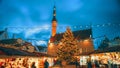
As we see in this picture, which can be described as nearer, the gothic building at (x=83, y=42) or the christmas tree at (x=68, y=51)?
the christmas tree at (x=68, y=51)

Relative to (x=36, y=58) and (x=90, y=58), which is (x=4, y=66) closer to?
(x=36, y=58)

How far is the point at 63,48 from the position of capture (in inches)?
1364

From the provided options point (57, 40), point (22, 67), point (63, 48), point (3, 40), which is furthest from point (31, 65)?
point (57, 40)

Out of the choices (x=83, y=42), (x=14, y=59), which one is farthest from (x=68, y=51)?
(x=83, y=42)

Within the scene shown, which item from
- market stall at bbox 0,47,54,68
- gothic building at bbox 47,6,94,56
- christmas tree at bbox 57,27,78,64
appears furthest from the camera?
gothic building at bbox 47,6,94,56

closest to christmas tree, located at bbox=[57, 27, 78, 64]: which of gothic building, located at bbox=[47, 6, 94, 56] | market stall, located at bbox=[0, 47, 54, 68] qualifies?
market stall, located at bbox=[0, 47, 54, 68]

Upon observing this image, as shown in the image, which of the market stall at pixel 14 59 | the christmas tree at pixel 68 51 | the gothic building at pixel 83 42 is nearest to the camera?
the market stall at pixel 14 59

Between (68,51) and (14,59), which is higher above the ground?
(68,51)

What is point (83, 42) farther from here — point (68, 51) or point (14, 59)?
point (14, 59)

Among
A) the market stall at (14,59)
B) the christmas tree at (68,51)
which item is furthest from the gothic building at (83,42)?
the market stall at (14,59)

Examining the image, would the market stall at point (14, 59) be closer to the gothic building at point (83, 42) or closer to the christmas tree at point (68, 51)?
the christmas tree at point (68, 51)

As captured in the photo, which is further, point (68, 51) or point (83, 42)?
point (83, 42)

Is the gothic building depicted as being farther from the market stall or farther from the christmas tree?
the market stall

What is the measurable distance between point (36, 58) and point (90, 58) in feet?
39.1
